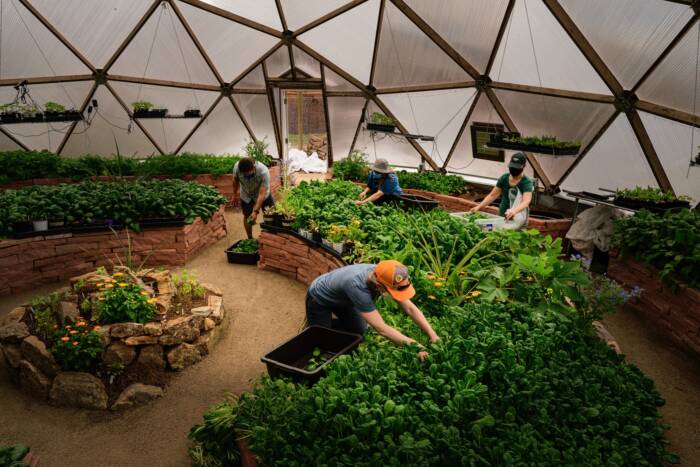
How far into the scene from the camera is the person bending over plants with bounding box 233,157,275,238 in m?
7.86

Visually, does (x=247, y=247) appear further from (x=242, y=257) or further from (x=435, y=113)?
(x=435, y=113)

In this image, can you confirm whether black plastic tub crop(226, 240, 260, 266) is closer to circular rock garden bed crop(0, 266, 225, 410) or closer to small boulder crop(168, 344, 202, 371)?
circular rock garden bed crop(0, 266, 225, 410)

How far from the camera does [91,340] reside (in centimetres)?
473

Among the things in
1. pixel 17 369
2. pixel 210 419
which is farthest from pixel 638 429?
pixel 17 369

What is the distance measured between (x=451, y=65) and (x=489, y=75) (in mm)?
870

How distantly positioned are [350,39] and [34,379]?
954 cm

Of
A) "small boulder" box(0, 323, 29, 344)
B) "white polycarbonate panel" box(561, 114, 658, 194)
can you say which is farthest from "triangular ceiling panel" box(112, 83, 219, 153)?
"white polycarbonate panel" box(561, 114, 658, 194)

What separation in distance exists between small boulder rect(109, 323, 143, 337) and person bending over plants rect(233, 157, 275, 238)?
3.39 meters

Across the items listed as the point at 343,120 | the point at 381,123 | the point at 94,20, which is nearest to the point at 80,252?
the point at 94,20

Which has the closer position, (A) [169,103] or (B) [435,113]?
(B) [435,113]

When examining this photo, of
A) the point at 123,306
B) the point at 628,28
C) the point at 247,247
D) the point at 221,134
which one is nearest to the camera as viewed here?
the point at 123,306

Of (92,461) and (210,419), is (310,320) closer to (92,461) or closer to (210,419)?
(210,419)

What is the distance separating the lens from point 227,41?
11.7m

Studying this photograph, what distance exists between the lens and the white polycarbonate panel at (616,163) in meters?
7.62
